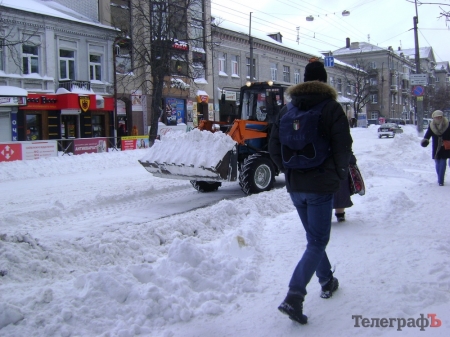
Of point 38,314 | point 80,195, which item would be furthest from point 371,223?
point 80,195

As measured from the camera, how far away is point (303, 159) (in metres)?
3.60

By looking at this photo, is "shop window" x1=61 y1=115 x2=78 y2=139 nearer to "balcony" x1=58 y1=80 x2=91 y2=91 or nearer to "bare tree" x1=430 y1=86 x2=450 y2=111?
"balcony" x1=58 y1=80 x2=91 y2=91

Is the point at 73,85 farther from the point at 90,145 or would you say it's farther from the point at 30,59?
the point at 90,145

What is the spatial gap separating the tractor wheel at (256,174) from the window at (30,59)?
760 inches

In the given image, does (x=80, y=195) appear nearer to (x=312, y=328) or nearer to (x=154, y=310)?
(x=154, y=310)

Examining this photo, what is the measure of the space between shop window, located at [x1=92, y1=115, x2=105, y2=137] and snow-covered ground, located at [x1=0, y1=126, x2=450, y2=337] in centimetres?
2143

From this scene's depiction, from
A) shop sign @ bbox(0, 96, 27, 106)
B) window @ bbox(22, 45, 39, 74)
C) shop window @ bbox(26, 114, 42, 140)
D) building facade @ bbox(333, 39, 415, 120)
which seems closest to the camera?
shop sign @ bbox(0, 96, 27, 106)

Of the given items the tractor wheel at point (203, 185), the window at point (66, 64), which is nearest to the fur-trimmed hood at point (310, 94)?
the tractor wheel at point (203, 185)

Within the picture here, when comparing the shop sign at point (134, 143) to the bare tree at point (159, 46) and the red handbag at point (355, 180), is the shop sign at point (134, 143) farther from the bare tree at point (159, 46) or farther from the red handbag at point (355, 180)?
the red handbag at point (355, 180)

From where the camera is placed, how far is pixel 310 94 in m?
3.69

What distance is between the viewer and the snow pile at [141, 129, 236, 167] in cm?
987

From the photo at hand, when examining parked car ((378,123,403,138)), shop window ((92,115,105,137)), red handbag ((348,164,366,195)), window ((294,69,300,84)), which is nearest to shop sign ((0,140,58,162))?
shop window ((92,115,105,137))

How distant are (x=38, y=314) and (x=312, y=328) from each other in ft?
6.97

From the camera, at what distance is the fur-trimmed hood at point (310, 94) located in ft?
12.1
